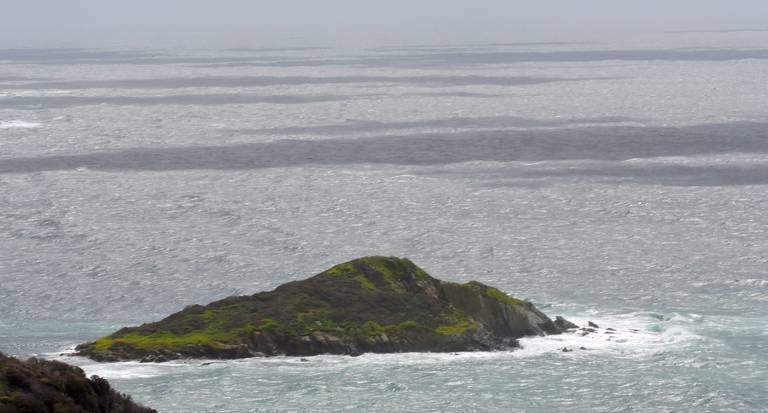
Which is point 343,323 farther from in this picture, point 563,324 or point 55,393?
point 55,393

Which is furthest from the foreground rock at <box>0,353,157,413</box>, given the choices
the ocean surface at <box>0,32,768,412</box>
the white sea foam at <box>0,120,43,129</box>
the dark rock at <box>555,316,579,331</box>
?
the white sea foam at <box>0,120,43,129</box>

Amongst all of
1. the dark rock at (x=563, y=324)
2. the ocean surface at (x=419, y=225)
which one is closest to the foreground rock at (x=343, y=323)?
the dark rock at (x=563, y=324)

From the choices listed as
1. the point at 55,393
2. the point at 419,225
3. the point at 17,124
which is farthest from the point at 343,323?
the point at 17,124

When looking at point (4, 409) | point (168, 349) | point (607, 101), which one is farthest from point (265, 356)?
point (607, 101)

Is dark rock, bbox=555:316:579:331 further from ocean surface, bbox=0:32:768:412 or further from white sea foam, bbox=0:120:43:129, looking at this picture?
white sea foam, bbox=0:120:43:129

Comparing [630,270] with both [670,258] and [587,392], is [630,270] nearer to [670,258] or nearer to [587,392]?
[670,258]

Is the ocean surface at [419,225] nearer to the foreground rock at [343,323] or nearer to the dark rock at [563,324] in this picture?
the dark rock at [563,324]
